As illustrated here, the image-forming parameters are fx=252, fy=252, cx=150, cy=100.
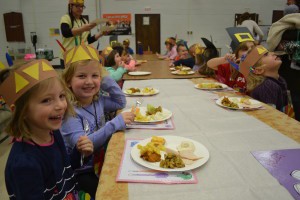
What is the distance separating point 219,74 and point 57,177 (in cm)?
228

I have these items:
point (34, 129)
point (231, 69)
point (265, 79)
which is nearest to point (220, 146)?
point (34, 129)

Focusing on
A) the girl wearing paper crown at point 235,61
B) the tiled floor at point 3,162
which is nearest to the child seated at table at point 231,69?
the girl wearing paper crown at point 235,61

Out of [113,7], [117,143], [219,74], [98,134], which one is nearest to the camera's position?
[117,143]

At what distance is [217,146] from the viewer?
1.19m

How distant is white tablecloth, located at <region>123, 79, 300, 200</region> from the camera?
2.79ft

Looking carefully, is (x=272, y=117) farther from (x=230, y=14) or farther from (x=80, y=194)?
(x=230, y=14)

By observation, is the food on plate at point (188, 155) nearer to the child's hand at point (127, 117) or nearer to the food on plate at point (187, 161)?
the food on plate at point (187, 161)

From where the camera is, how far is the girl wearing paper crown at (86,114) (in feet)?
4.73

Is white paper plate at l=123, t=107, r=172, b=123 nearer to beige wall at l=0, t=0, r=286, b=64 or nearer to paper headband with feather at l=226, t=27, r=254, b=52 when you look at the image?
paper headband with feather at l=226, t=27, r=254, b=52

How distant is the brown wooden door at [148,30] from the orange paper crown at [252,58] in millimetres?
6971

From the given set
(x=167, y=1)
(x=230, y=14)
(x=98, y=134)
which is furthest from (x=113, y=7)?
(x=98, y=134)

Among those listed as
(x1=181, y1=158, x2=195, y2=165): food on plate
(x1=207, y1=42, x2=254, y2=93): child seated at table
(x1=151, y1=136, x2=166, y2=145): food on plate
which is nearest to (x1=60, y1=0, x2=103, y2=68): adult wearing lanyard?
(x1=207, y1=42, x2=254, y2=93): child seated at table

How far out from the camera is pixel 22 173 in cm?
96

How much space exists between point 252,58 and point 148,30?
7.16 metres
